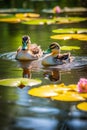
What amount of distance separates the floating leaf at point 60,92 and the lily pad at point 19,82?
37cm

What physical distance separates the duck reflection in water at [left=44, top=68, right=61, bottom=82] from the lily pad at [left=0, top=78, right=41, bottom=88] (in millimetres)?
386

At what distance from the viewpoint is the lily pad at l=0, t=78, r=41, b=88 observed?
696 centimetres

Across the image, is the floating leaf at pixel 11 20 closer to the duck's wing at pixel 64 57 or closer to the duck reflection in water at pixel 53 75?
the duck's wing at pixel 64 57

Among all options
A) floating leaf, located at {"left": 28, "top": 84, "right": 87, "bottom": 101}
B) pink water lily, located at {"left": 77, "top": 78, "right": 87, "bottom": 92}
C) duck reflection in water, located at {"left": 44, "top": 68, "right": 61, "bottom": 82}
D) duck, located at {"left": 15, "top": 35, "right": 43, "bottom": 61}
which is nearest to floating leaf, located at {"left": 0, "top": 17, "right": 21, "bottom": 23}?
duck, located at {"left": 15, "top": 35, "right": 43, "bottom": 61}

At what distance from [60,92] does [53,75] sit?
4.72 feet

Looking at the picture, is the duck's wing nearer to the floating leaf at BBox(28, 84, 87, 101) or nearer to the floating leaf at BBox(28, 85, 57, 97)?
the floating leaf at BBox(28, 84, 87, 101)

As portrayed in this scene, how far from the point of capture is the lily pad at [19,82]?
22.9 ft

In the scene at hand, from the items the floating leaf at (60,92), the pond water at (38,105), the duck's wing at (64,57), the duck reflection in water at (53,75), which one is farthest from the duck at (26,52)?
the floating leaf at (60,92)

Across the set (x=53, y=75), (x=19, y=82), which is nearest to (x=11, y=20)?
(x=53, y=75)

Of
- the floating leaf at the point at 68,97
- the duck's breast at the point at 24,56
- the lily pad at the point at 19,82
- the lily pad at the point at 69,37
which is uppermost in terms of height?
the floating leaf at the point at 68,97

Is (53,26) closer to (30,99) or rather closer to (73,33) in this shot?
(73,33)

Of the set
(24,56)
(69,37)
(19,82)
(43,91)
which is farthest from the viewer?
(69,37)

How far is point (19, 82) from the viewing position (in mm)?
7074

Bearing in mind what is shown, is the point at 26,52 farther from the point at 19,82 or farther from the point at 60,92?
the point at 60,92
